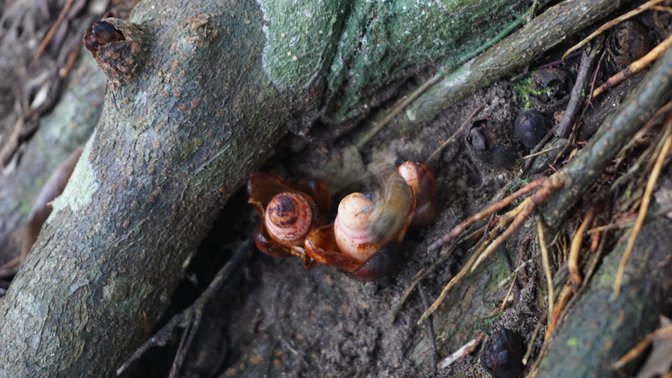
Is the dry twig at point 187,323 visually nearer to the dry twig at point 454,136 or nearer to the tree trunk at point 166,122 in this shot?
the tree trunk at point 166,122

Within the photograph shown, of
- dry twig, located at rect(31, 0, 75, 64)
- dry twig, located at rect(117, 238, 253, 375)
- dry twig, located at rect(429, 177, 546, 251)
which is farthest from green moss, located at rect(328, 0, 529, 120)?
dry twig, located at rect(31, 0, 75, 64)

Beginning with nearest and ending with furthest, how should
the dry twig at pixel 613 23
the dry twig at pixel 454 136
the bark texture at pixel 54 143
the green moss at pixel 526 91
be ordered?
the dry twig at pixel 613 23 < the green moss at pixel 526 91 < the dry twig at pixel 454 136 < the bark texture at pixel 54 143

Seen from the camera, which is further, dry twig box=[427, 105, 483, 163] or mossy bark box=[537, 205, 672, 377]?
dry twig box=[427, 105, 483, 163]

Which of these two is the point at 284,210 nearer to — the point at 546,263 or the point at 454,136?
the point at 454,136

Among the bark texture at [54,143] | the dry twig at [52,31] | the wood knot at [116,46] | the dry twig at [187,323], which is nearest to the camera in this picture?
the wood knot at [116,46]

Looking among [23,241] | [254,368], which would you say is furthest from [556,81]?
[23,241]

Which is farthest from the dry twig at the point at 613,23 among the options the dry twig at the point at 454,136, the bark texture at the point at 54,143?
the bark texture at the point at 54,143

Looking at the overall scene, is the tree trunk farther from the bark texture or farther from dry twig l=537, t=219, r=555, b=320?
the bark texture

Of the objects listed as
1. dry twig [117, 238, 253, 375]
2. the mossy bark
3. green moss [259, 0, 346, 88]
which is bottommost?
the mossy bark
